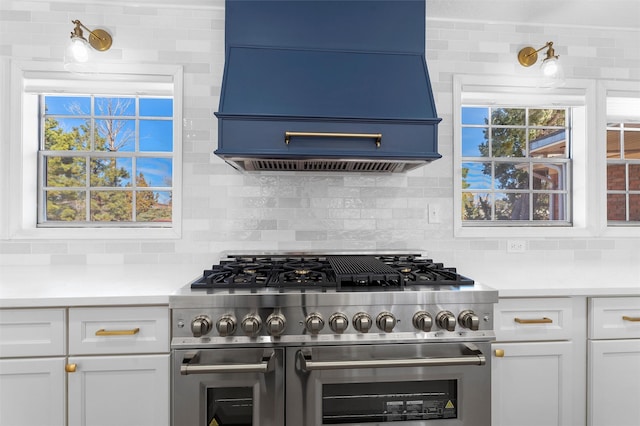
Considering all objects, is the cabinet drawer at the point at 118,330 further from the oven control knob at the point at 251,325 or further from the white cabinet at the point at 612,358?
the white cabinet at the point at 612,358

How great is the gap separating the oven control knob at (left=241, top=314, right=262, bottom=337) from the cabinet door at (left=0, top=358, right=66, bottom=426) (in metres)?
0.80

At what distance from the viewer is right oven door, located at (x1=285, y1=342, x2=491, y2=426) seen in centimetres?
126

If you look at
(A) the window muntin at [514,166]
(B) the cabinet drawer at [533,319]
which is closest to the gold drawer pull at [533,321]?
(B) the cabinet drawer at [533,319]

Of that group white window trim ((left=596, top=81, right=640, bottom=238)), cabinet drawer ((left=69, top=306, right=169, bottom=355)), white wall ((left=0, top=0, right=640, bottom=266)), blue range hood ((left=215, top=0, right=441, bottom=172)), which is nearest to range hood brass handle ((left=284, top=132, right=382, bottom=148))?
blue range hood ((left=215, top=0, right=441, bottom=172))

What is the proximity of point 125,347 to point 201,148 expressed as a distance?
4.01 feet

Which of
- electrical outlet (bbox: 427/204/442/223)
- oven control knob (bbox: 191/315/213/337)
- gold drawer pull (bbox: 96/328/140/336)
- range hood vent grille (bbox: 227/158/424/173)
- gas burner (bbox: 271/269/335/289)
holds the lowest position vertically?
gold drawer pull (bbox: 96/328/140/336)

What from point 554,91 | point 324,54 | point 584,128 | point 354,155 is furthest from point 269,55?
point 584,128

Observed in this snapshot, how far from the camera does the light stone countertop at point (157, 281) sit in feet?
4.50

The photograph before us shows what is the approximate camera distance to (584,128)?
234 centimetres

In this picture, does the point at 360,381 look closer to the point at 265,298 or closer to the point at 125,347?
the point at 265,298

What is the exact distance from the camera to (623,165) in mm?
2580

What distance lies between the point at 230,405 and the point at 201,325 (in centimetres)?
33

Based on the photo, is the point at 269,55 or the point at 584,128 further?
the point at 584,128

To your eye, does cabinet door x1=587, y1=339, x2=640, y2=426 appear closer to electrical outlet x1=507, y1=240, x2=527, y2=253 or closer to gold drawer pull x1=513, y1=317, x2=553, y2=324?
gold drawer pull x1=513, y1=317, x2=553, y2=324
